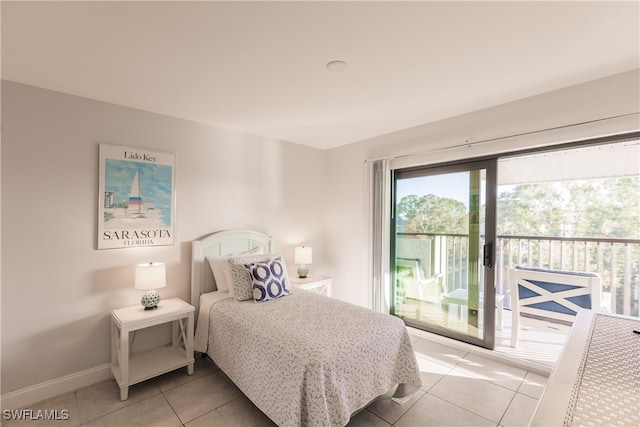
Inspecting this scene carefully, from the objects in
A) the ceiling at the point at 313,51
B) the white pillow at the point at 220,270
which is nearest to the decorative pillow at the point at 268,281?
the white pillow at the point at 220,270

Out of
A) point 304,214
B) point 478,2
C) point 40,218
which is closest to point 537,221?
point 304,214

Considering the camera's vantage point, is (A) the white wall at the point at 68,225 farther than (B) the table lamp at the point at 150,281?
No

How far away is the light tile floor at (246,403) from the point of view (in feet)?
6.51

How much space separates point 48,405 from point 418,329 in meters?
3.49

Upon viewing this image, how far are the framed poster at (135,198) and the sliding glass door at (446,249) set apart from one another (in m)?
2.61

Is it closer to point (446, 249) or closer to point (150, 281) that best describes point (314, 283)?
point (446, 249)

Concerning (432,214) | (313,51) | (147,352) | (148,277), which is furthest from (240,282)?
(432,214)

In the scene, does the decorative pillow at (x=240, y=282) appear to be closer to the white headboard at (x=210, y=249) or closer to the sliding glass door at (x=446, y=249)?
the white headboard at (x=210, y=249)

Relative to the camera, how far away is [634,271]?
3.31 metres

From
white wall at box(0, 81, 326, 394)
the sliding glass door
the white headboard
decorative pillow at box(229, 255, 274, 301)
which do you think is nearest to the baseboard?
white wall at box(0, 81, 326, 394)

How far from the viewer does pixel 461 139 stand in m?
2.89

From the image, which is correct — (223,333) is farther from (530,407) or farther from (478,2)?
(478,2)

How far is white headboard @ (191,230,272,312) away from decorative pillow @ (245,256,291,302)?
582 mm

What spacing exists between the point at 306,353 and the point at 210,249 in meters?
1.80
